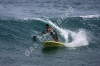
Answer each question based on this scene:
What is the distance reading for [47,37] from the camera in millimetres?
30422

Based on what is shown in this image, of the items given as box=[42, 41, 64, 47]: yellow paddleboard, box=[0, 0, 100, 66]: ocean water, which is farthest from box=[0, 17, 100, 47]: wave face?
box=[42, 41, 64, 47]: yellow paddleboard

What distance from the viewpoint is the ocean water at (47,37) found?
24.8m

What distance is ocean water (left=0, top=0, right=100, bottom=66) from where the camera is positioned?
24.8 m

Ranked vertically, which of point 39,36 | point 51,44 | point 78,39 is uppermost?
point 39,36

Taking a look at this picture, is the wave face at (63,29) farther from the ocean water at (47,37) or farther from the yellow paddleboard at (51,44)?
the yellow paddleboard at (51,44)

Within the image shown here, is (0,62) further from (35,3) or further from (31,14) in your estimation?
(35,3)

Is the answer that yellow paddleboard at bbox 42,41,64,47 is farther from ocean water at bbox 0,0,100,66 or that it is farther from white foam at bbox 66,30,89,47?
white foam at bbox 66,30,89,47

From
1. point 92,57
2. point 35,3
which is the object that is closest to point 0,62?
point 92,57

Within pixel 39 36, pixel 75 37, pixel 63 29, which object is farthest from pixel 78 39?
pixel 63 29

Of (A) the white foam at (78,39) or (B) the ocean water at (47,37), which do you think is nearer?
(B) the ocean water at (47,37)

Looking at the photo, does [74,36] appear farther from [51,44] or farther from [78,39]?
[51,44]

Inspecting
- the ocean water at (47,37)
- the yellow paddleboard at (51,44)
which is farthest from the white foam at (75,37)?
the yellow paddleboard at (51,44)

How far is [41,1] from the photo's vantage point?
5403cm

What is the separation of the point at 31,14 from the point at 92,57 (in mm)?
17635
